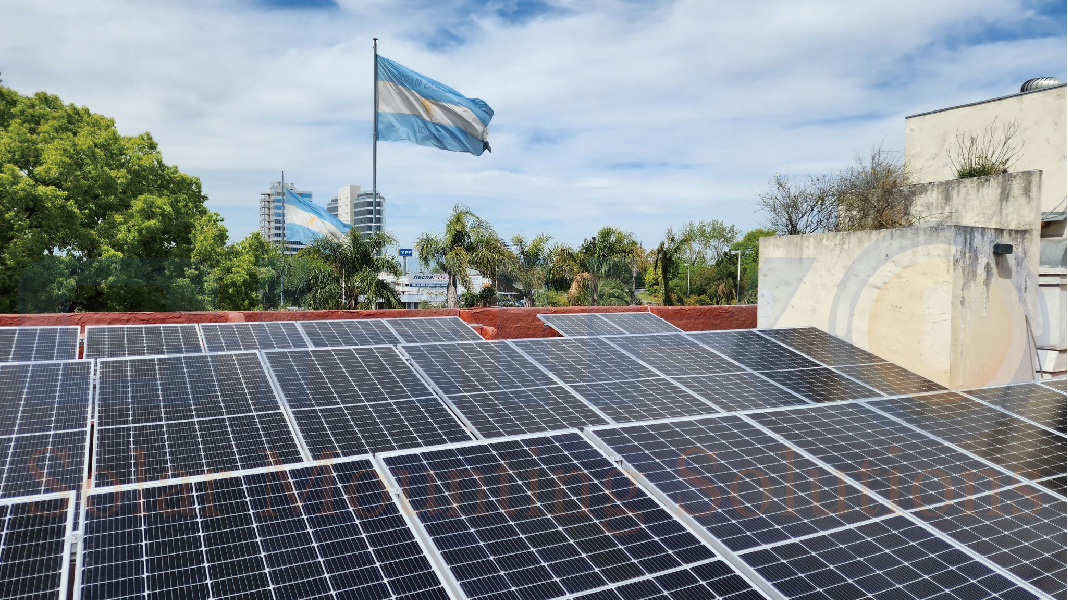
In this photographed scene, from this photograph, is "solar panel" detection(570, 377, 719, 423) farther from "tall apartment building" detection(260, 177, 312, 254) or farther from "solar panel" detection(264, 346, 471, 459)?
"tall apartment building" detection(260, 177, 312, 254)

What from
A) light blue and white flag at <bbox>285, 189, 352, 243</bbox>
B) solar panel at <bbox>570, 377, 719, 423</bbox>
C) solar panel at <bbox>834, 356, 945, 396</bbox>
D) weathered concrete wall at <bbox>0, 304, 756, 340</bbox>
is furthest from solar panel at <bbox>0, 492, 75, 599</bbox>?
light blue and white flag at <bbox>285, 189, 352, 243</bbox>

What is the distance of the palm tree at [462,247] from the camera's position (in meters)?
27.4

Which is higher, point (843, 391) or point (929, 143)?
point (929, 143)

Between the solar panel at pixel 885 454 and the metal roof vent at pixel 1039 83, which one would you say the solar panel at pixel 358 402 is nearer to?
the solar panel at pixel 885 454

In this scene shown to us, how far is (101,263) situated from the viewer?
81.5 ft

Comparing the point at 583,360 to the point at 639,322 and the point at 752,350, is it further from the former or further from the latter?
the point at 639,322

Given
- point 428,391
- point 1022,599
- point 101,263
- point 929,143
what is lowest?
point 1022,599

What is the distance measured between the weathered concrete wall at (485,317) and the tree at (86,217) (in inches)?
682

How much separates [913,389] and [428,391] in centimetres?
745

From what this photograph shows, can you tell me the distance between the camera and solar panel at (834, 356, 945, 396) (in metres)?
9.61

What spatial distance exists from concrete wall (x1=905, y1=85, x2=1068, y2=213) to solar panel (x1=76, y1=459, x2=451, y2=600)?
26.2 m

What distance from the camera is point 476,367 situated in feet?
28.6

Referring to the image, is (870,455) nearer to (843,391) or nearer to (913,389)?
(843,391)

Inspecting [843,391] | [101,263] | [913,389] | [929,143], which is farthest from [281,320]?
[929,143]
